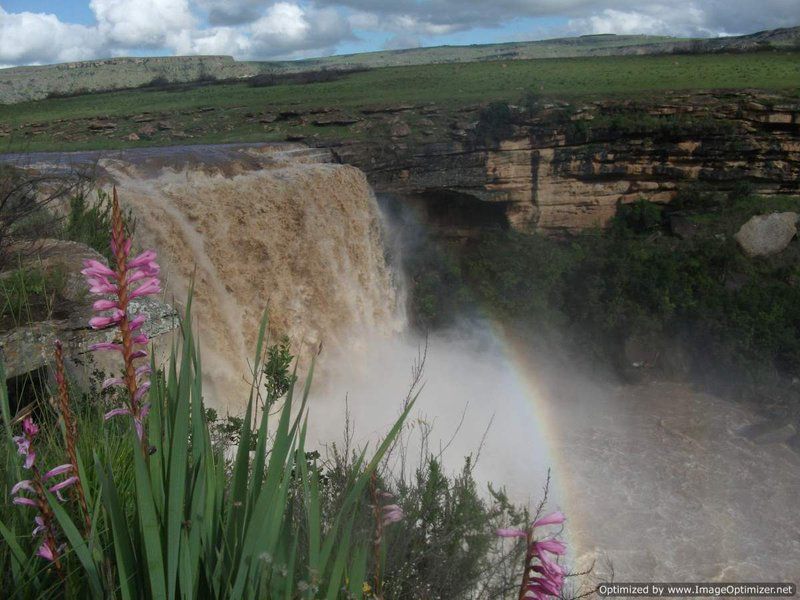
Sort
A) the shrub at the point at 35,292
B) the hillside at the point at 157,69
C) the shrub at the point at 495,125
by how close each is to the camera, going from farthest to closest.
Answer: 1. the hillside at the point at 157,69
2. the shrub at the point at 495,125
3. the shrub at the point at 35,292

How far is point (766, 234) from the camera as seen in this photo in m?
17.1

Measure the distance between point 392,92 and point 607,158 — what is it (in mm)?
12739

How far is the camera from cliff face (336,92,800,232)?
1808 cm

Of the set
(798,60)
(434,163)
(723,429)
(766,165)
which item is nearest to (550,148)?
(434,163)

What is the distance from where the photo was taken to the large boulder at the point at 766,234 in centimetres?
1702

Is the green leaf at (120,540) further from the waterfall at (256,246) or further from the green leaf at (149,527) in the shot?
the waterfall at (256,246)

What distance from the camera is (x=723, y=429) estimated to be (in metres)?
12.6

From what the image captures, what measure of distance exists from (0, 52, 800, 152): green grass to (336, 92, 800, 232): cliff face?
2.34 metres

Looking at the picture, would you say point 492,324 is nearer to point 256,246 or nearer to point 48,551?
point 256,246

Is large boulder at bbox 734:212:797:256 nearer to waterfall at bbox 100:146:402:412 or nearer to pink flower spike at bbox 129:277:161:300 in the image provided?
waterfall at bbox 100:146:402:412

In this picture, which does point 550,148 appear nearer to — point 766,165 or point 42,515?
point 766,165

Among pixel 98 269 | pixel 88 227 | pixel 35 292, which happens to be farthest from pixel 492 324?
pixel 98 269

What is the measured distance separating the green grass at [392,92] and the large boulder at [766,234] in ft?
17.4

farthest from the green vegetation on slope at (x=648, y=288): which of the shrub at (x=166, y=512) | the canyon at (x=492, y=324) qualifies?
the shrub at (x=166, y=512)
